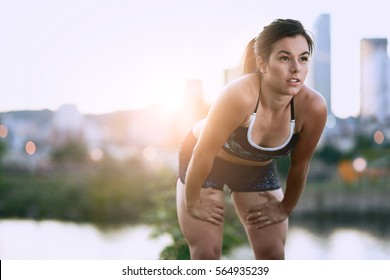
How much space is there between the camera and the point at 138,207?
274 centimetres

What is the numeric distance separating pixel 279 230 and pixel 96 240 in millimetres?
1421

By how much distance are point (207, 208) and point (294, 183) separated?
23 cm

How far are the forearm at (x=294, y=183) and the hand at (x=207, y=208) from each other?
18cm

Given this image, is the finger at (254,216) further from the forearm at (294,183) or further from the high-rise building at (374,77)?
the high-rise building at (374,77)

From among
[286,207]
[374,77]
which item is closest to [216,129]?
[286,207]

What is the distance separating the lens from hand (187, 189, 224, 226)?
58.6 inches

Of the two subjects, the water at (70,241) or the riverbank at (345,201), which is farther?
the riverbank at (345,201)

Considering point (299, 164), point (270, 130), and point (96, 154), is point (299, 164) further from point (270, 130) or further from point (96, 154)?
point (96, 154)

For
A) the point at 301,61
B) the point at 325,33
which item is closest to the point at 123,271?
the point at 301,61

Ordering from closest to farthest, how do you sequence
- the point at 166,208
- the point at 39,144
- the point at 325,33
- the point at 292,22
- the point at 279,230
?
the point at 292,22 → the point at 279,230 → the point at 325,33 → the point at 166,208 → the point at 39,144

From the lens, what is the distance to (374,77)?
7.20 feet

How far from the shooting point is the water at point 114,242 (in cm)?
256

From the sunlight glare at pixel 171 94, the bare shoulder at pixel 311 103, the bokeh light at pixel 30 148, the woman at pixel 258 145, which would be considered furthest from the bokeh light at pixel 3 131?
the bare shoulder at pixel 311 103

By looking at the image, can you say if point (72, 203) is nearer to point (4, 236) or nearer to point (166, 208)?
point (4, 236)
